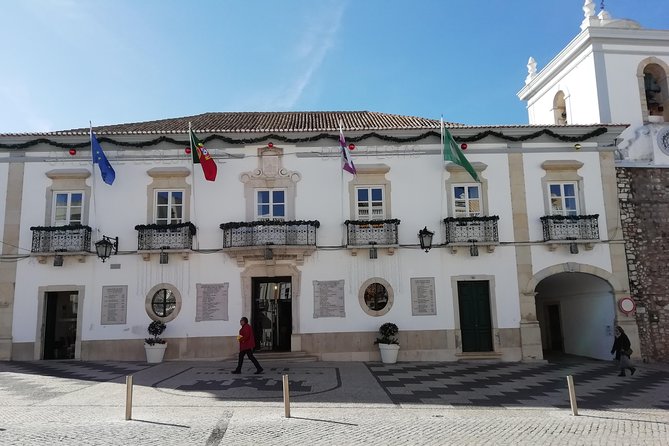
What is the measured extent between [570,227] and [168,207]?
12565mm

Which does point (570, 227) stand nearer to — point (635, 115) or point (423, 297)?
point (423, 297)

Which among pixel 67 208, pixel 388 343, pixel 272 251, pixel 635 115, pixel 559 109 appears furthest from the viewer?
pixel 559 109

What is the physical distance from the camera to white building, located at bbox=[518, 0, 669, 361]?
52.1 ft

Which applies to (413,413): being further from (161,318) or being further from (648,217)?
(648,217)

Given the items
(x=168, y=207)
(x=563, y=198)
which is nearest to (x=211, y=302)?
(x=168, y=207)

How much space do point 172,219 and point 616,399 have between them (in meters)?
12.7

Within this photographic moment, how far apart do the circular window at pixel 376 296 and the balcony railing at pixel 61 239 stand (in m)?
8.50

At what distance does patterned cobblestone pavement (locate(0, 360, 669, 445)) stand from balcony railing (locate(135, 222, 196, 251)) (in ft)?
11.4

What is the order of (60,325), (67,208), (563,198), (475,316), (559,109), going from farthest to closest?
(559,109)
(60,325)
(563,198)
(67,208)
(475,316)

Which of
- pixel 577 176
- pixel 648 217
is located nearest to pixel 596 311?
pixel 648 217

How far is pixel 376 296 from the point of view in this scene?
51.3ft

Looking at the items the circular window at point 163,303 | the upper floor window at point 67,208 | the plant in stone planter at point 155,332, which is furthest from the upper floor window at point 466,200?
the upper floor window at point 67,208

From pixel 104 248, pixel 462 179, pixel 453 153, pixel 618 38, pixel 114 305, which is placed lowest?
pixel 114 305

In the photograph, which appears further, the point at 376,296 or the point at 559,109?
the point at 559,109
